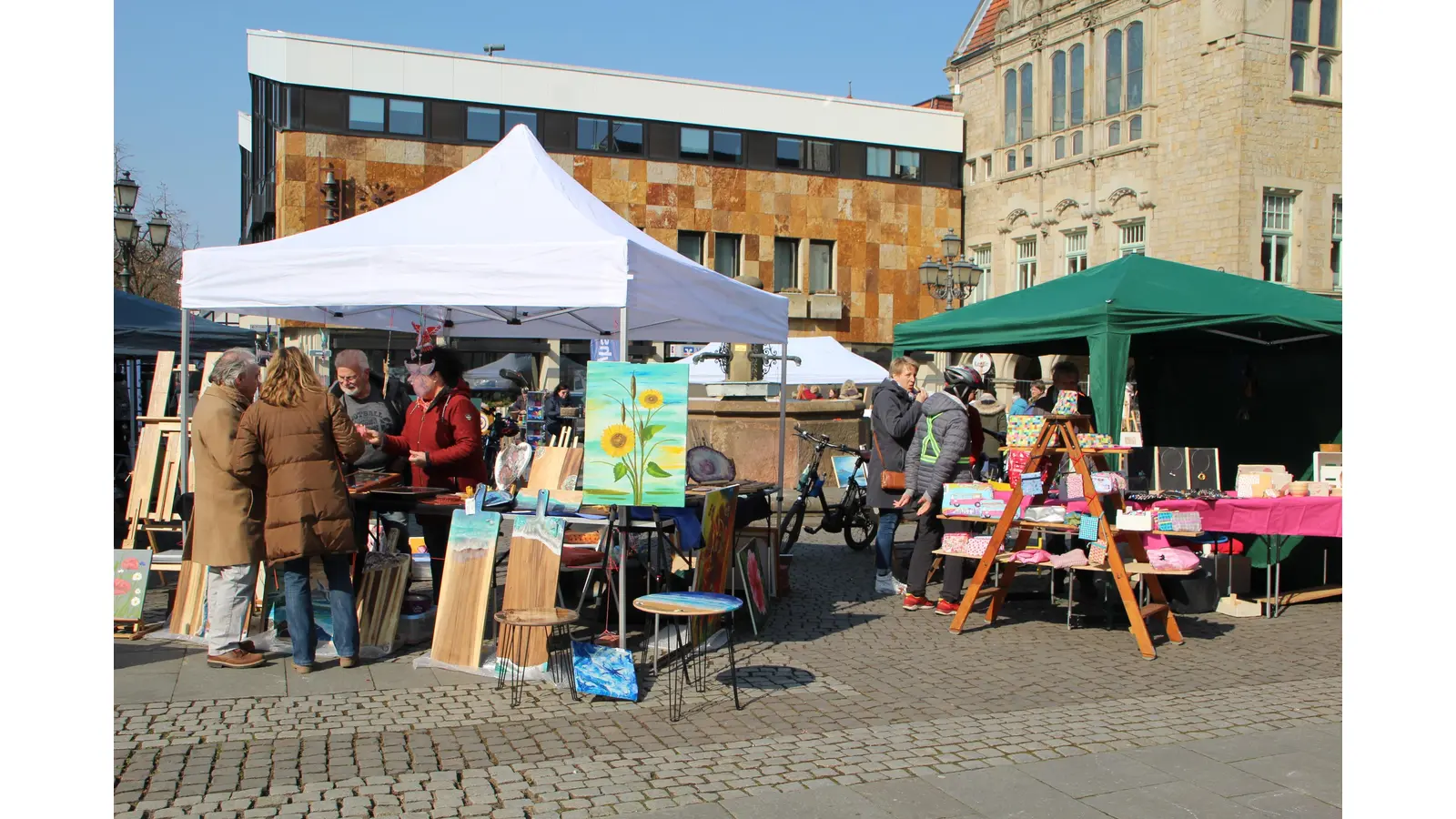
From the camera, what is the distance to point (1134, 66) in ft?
93.8

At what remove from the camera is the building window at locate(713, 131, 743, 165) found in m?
33.8

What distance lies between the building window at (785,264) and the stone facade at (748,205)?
0.92 ft

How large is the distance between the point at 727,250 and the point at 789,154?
131 inches

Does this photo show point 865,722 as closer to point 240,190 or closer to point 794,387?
point 794,387

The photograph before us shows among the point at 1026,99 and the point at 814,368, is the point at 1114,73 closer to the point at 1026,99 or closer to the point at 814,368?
the point at 1026,99

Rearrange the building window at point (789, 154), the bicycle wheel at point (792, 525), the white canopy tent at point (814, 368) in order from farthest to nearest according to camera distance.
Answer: the building window at point (789, 154) → the white canopy tent at point (814, 368) → the bicycle wheel at point (792, 525)

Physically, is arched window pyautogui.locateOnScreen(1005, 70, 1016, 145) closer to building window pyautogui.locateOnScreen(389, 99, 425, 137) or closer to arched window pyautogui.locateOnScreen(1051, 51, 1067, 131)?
arched window pyautogui.locateOnScreen(1051, 51, 1067, 131)

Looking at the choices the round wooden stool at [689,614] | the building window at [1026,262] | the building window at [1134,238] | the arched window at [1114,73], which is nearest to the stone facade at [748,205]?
the building window at [1026,262]

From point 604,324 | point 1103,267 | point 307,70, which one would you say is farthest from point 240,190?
point 1103,267

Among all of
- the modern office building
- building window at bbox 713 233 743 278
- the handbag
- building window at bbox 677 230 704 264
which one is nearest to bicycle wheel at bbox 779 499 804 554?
the handbag

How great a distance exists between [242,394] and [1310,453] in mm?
8555

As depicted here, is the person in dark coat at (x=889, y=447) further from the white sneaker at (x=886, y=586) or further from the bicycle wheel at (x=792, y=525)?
the bicycle wheel at (x=792, y=525)

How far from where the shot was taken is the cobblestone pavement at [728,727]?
186 inches

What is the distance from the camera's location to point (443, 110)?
30.8m
